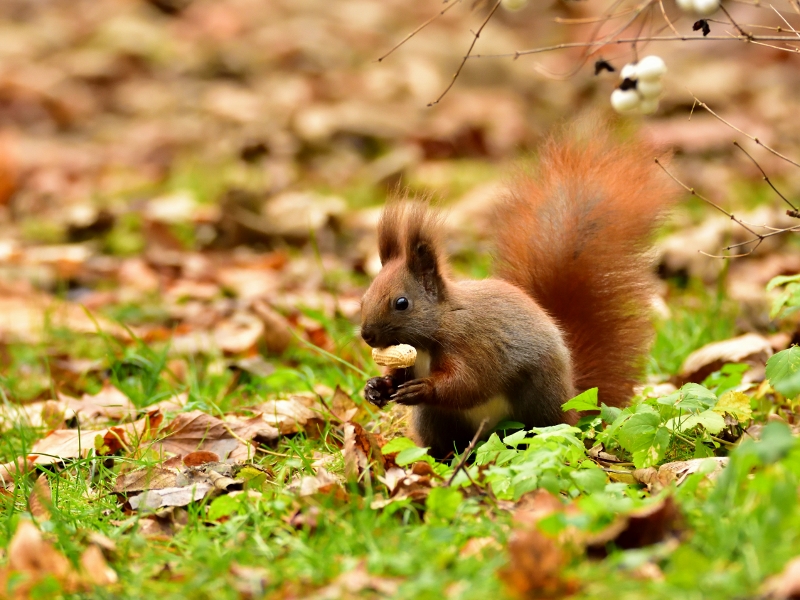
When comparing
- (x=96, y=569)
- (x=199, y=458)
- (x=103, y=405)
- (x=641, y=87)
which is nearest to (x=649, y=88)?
(x=641, y=87)

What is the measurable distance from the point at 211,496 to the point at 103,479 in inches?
14.4

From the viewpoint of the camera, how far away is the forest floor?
1473 millimetres

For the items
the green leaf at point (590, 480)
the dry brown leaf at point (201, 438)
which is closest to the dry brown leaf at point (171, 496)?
the dry brown leaf at point (201, 438)

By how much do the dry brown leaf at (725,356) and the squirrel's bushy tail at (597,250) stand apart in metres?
0.35

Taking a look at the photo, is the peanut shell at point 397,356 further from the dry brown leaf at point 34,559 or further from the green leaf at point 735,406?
the dry brown leaf at point 34,559

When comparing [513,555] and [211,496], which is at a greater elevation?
[513,555]

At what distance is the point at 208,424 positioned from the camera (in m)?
2.36

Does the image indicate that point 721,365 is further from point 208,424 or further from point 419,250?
point 208,424

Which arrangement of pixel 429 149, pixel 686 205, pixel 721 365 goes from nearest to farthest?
pixel 721 365
pixel 686 205
pixel 429 149

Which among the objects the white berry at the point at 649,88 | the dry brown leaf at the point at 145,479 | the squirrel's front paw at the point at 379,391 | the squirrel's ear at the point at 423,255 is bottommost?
the dry brown leaf at the point at 145,479

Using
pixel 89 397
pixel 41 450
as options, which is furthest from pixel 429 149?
pixel 41 450

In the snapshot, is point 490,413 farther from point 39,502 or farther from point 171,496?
point 39,502

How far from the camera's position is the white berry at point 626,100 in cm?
210

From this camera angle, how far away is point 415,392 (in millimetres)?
2090
